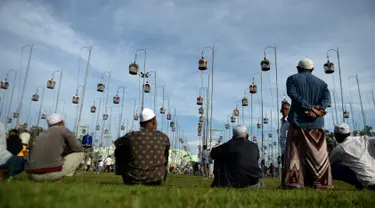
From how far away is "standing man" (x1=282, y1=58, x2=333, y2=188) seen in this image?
4.84m

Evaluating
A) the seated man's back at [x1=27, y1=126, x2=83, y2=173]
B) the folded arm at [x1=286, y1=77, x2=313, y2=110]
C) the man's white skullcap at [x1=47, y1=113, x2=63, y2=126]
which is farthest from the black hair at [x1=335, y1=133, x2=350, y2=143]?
the man's white skullcap at [x1=47, y1=113, x2=63, y2=126]

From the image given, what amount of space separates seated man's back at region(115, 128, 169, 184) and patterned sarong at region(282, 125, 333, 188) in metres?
2.32

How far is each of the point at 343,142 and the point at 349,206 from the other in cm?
375

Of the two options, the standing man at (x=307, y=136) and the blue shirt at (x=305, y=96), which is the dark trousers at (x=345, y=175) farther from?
the blue shirt at (x=305, y=96)

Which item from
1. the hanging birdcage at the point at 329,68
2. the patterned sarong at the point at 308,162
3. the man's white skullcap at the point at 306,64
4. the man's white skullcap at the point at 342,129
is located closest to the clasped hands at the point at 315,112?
the patterned sarong at the point at 308,162

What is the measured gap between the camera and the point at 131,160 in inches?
183

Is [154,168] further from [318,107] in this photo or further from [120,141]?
[318,107]

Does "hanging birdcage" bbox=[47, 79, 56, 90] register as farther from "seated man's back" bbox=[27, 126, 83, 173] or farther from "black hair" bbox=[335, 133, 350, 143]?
"black hair" bbox=[335, 133, 350, 143]

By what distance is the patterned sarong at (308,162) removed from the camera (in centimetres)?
482

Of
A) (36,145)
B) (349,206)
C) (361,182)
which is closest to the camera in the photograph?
(349,206)

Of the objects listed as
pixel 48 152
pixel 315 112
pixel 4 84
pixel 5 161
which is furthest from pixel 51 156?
pixel 4 84

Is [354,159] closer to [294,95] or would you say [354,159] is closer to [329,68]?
[294,95]

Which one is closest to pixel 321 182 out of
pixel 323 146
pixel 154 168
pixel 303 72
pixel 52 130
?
pixel 323 146

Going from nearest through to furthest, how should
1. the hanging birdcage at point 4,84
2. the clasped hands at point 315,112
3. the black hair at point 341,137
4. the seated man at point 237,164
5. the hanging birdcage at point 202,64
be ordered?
the clasped hands at point 315,112 → the seated man at point 237,164 → the black hair at point 341,137 → the hanging birdcage at point 202,64 → the hanging birdcage at point 4,84
